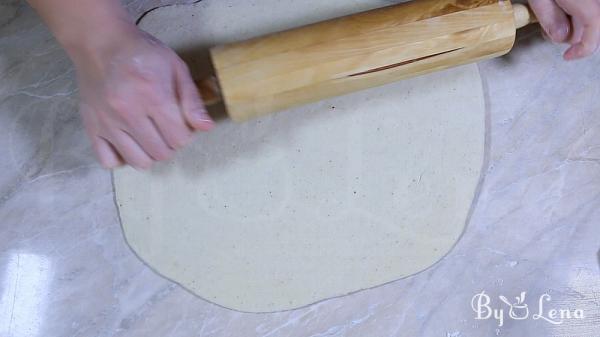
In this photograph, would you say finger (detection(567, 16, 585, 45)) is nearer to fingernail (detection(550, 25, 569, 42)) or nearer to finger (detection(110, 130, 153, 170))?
fingernail (detection(550, 25, 569, 42))

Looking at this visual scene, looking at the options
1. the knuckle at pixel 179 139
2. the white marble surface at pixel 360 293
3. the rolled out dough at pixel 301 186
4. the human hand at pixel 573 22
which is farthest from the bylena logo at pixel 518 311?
the knuckle at pixel 179 139

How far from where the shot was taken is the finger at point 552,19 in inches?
31.2

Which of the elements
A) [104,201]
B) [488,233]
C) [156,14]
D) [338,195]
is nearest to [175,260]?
[104,201]

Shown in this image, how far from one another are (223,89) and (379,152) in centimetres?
32

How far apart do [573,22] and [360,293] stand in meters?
0.54

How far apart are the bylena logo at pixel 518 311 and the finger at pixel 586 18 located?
1.44 ft

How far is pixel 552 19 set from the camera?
2.64 ft

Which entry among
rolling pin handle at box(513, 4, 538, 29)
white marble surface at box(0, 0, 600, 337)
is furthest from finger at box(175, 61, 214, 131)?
rolling pin handle at box(513, 4, 538, 29)

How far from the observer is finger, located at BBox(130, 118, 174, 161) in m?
0.72

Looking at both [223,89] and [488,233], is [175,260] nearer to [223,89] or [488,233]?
[223,89]

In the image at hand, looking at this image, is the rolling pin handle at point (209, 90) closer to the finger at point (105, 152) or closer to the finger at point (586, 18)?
the finger at point (105, 152)

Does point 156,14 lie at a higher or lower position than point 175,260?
higher

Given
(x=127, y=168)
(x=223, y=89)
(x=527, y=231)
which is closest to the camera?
(x=223, y=89)

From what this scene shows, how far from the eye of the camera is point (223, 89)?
2.29ft
